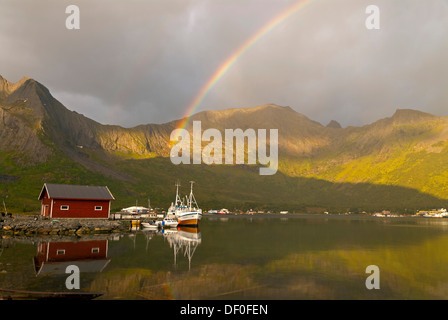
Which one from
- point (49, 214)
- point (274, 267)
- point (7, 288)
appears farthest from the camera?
point (49, 214)

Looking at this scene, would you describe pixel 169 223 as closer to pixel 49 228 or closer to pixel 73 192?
pixel 73 192

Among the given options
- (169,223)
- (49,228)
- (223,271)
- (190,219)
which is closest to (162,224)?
(169,223)

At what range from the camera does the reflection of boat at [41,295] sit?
19.7 meters

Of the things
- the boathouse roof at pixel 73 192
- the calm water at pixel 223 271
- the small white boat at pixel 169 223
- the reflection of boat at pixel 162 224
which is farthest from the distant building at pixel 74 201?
the calm water at pixel 223 271

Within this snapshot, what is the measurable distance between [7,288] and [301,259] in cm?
2812

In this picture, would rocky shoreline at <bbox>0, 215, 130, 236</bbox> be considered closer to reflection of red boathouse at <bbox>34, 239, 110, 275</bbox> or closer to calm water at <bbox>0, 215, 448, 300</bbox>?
calm water at <bbox>0, 215, 448, 300</bbox>

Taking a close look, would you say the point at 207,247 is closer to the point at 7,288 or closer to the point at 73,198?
the point at 7,288

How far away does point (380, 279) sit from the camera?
2827 centimetres

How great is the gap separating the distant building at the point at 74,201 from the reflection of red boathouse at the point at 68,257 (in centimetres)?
2415

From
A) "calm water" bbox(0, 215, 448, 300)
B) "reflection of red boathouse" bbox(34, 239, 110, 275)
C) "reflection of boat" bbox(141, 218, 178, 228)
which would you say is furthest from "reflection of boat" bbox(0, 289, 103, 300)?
"reflection of boat" bbox(141, 218, 178, 228)

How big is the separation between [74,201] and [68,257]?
129 feet

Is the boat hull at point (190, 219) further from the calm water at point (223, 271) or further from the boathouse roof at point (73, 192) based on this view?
the calm water at point (223, 271)

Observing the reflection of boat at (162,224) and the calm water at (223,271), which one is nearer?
the calm water at (223,271)
